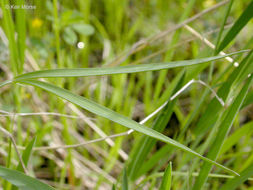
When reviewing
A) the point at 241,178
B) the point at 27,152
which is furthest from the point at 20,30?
the point at 241,178

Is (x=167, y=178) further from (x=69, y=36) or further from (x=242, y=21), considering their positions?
(x=69, y=36)

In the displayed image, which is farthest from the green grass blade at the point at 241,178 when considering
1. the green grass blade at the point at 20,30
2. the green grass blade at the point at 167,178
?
the green grass blade at the point at 20,30

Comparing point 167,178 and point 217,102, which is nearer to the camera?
point 167,178

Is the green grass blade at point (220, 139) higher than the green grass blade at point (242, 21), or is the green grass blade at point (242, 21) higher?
the green grass blade at point (242, 21)

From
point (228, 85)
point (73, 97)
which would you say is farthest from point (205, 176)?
point (73, 97)

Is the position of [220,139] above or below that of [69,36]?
below

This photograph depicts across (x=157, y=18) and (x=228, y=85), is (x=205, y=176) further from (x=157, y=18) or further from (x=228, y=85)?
(x=157, y=18)

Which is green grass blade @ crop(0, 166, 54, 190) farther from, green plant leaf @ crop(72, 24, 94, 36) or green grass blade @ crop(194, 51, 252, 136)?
green plant leaf @ crop(72, 24, 94, 36)

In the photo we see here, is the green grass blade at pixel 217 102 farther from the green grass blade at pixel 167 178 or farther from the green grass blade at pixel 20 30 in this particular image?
the green grass blade at pixel 20 30

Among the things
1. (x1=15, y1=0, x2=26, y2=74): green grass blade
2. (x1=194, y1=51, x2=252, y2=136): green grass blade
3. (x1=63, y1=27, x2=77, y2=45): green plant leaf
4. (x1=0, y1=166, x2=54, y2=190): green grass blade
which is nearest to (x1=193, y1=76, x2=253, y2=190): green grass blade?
(x1=194, y1=51, x2=252, y2=136): green grass blade
